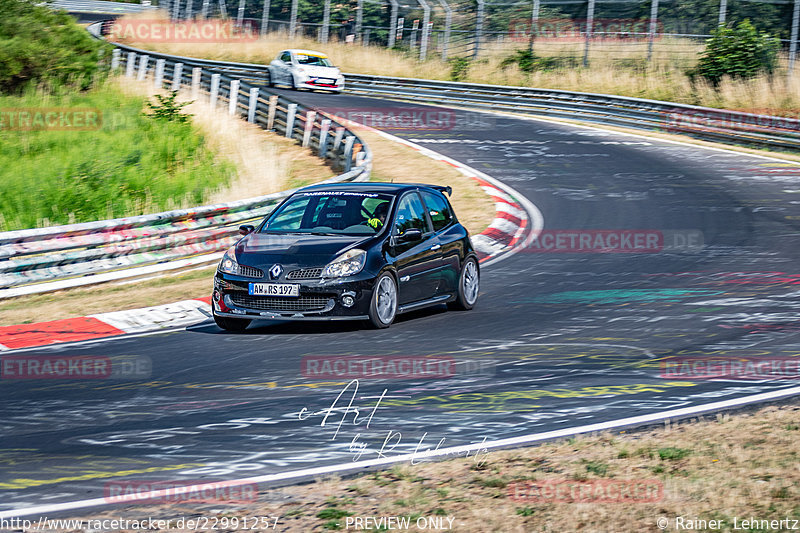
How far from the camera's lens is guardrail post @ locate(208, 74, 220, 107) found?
30.4 m

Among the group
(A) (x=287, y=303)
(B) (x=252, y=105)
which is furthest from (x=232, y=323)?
(B) (x=252, y=105)

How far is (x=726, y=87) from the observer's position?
107ft

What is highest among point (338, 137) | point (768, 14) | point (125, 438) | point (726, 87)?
point (768, 14)

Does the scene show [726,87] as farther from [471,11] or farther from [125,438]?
[125,438]

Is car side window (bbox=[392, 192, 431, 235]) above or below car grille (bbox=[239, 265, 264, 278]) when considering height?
above

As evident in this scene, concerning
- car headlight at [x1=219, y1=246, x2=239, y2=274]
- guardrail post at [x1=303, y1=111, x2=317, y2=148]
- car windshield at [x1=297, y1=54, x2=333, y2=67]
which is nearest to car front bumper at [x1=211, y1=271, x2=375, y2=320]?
car headlight at [x1=219, y1=246, x2=239, y2=274]

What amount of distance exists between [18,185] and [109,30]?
43488mm

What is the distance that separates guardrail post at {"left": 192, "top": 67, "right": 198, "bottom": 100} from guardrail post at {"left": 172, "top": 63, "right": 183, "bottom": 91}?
97cm

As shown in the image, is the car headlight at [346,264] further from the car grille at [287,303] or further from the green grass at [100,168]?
the green grass at [100,168]

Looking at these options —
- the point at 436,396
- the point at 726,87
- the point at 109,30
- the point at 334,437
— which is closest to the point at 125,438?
the point at 334,437

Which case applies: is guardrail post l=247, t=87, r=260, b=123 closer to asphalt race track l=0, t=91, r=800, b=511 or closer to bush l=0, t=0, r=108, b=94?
bush l=0, t=0, r=108, b=94

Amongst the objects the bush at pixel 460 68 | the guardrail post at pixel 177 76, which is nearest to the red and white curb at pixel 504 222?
the guardrail post at pixel 177 76

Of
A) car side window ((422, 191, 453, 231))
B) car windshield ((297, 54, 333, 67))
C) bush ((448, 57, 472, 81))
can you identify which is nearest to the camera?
car side window ((422, 191, 453, 231))

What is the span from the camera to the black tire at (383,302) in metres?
10.1
